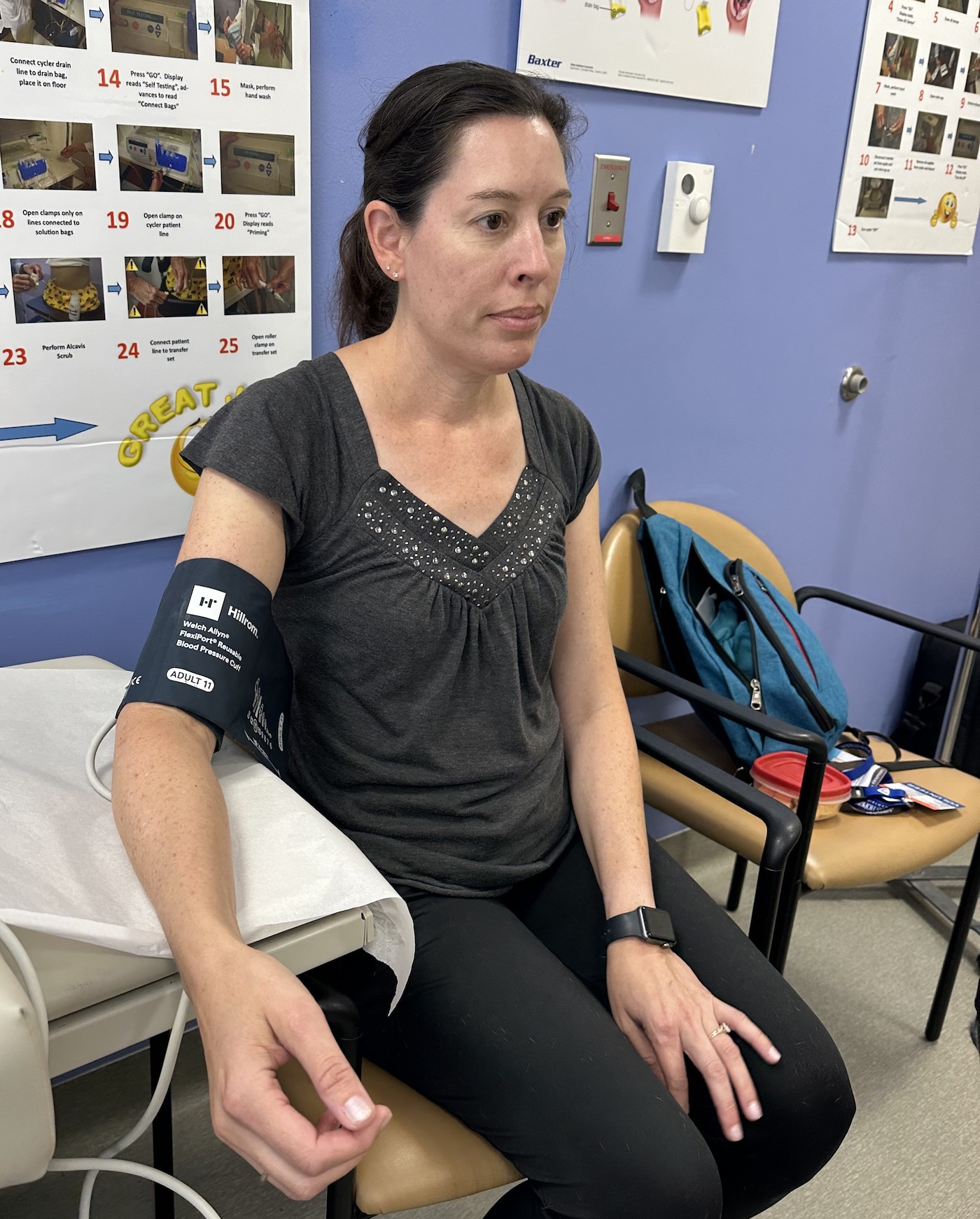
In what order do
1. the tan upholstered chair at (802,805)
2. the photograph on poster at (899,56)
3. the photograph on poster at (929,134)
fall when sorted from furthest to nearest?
the photograph on poster at (929,134) → the photograph on poster at (899,56) → the tan upholstered chair at (802,805)

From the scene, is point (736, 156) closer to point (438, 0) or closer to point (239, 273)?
point (438, 0)

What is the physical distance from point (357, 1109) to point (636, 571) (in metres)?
1.27

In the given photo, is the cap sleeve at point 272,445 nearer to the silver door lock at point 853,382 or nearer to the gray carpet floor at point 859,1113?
the gray carpet floor at point 859,1113

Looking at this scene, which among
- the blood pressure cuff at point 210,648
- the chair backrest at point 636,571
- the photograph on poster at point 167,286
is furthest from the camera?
the chair backrest at point 636,571

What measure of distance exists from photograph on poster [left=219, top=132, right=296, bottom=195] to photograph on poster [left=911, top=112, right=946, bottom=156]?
142cm

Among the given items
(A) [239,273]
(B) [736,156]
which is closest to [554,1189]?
(A) [239,273]

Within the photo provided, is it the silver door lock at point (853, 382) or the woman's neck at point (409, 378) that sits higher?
the woman's neck at point (409, 378)

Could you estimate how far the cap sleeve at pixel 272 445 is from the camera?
3.27 feet

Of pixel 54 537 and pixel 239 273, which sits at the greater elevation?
pixel 239 273

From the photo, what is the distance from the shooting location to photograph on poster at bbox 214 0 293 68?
48.7 inches

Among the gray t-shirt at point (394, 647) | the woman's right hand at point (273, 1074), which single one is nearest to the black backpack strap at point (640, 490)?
the gray t-shirt at point (394, 647)

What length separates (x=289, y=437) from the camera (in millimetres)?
1043

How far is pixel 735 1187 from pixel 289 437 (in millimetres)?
Result: 889

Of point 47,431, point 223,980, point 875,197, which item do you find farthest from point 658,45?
point 223,980
